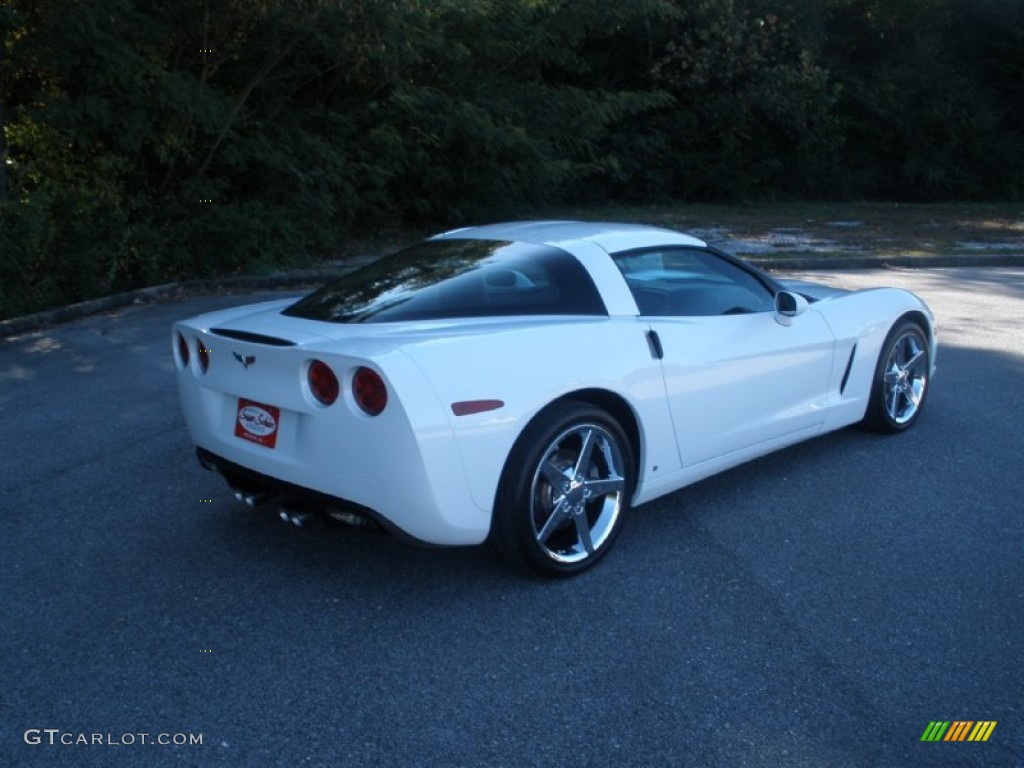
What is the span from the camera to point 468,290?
4.53 metres

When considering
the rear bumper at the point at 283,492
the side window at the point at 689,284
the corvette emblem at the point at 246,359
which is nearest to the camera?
the rear bumper at the point at 283,492

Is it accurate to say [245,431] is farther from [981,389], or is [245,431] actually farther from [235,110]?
[235,110]

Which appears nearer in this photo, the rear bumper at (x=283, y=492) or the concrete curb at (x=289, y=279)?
the rear bumper at (x=283, y=492)

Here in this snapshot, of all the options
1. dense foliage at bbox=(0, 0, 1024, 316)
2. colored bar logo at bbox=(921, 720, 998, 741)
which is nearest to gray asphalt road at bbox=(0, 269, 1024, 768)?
colored bar logo at bbox=(921, 720, 998, 741)

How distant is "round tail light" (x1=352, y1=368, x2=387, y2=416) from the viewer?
3787 mm

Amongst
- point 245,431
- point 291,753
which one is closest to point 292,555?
point 245,431

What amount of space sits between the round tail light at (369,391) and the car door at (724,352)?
4.62 feet

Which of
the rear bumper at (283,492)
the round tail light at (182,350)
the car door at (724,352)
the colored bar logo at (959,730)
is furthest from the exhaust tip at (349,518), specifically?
the colored bar logo at (959,730)

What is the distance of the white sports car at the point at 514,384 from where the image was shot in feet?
12.7

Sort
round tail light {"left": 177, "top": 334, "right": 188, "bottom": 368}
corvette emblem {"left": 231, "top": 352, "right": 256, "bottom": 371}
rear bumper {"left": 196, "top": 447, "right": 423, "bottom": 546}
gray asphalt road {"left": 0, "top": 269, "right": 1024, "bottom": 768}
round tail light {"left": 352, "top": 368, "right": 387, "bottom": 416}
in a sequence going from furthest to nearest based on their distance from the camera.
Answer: round tail light {"left": 177, "top": 334, "right": 188, "bottom": 368}, corvette emblem {"left": 231, "top": 352, "right": 256, "bottom": 371}, rear bumper {"left": 196, "top": 447, "right": 423, "bottom": 546}, round tail light {"left": 352, "top": 368, "right": 387, "bottom": 416}, gray asphalt road {"left": 0, "top": 269, "right": 1024, "bottom": 768}

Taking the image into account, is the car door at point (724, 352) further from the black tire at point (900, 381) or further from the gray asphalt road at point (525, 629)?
the black tire at point (900, 381)

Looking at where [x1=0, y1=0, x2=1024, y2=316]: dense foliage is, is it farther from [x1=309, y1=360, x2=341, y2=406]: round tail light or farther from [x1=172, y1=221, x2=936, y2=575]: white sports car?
[x1=309, y1=360, x2=341, y2=406]: round tail light

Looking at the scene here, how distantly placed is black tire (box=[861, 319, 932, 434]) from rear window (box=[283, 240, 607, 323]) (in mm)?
2327

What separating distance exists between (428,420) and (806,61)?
25.5 meters
